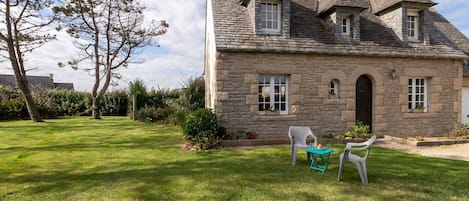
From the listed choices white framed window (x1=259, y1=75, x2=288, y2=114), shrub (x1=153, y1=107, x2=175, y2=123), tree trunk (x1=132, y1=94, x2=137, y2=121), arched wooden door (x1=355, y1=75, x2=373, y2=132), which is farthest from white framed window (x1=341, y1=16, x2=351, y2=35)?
tree trunk (x1=132, y1=94, x2=137, y2=121)

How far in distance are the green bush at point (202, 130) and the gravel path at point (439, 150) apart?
5065 mm

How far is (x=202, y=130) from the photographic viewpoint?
26.3 feet

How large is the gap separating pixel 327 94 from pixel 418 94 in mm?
3851

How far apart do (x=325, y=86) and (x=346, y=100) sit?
939 millimetres

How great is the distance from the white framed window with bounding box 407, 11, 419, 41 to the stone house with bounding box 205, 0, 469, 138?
3 centimetres

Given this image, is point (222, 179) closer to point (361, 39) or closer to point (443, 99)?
point (361, 39)

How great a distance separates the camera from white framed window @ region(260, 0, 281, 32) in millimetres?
9578

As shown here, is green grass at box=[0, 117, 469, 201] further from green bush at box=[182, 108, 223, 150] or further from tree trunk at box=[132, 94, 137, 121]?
tree trunk at box=[132, 94, 137, 121]

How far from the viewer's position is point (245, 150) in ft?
24.7

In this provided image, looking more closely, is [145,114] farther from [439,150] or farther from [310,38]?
[439,150]

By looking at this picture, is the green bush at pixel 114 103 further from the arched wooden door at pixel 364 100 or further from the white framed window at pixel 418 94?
the white framed window at pixel 418 94

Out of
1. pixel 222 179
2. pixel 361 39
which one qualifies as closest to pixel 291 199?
pixel 222 179

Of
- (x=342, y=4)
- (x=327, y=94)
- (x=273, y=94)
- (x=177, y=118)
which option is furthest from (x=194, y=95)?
(x=342, y=4)

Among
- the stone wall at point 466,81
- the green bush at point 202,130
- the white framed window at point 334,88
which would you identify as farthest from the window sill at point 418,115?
the green bush at point 202,130
